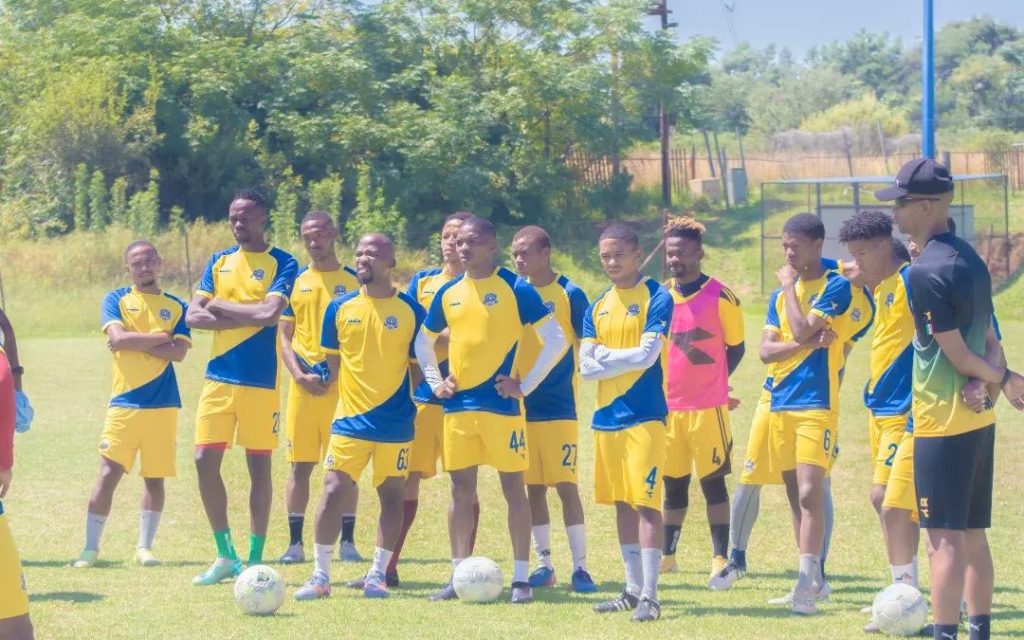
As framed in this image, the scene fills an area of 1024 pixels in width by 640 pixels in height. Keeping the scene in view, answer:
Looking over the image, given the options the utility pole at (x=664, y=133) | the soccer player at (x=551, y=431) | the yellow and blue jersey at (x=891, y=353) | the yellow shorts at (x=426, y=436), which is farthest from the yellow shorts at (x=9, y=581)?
the utility pole at (x=664, y=133)

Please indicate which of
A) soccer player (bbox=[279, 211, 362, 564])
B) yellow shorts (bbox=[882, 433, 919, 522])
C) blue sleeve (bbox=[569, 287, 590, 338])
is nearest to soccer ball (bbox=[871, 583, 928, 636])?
yellow shorts (bbox=[882, 433, 919, 522])

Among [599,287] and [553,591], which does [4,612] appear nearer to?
[553,591]

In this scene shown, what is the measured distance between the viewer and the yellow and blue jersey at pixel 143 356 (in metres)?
10.2

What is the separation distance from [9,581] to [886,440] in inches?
193

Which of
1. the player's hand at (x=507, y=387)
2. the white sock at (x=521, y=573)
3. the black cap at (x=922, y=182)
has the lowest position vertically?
the white sock at (x=521, y=573)

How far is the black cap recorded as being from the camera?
659 cm

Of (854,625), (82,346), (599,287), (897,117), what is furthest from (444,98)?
(854,625)

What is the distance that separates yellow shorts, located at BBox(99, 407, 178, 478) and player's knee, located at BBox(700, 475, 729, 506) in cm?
385

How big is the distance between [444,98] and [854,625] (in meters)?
39.3

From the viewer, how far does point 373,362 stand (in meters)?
8.80

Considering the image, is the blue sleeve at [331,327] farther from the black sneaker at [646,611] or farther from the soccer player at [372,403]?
the black sneaker at [646,611]

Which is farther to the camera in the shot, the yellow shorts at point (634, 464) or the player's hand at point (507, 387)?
the player's hand at point (507, 387)

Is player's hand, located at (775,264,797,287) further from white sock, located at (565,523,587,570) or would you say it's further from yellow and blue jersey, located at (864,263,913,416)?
white sock, located at (565,523,587,570)

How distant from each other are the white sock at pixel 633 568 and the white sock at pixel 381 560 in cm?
156
